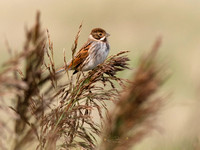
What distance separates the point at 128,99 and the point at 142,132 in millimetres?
173

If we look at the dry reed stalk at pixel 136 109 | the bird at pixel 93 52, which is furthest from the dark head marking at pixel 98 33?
the dry reed stalk at pixel 136 109

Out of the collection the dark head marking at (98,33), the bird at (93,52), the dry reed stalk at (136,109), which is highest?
the dark head marking at (98,33)

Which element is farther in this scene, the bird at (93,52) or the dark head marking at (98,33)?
the dark head marking at (98,33)

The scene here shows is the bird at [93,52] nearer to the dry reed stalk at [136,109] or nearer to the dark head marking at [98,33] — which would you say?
the dark head marking at [98,33]

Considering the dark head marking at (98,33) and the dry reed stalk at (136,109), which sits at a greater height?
the dark head marking at (98,33)

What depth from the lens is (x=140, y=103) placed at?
1934mm

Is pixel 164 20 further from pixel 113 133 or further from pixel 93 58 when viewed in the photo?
pixel 113 133

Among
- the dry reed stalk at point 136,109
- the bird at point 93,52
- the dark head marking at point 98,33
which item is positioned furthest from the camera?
the dark head marking at point 98,33

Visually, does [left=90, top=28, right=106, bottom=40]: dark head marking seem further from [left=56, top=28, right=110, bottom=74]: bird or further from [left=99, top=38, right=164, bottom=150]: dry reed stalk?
[left=99, top=38, right=164, bottom=150]: dry reed stalk

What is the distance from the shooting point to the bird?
20.4 feet

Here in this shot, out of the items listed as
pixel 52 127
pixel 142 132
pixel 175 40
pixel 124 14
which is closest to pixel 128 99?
pixel 142 132

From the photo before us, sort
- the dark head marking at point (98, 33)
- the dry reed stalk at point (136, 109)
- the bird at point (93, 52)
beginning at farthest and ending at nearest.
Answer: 1. the dark head marking at point (98, 33)
2. the bird at point (93, 52)
3. the dry reed stalk at point (136, 109)

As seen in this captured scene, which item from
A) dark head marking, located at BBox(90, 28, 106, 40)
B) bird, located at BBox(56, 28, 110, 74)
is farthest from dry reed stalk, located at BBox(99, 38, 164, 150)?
dark head marking, located at BBox(90, 28, 106, 40)

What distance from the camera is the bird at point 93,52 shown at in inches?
245
